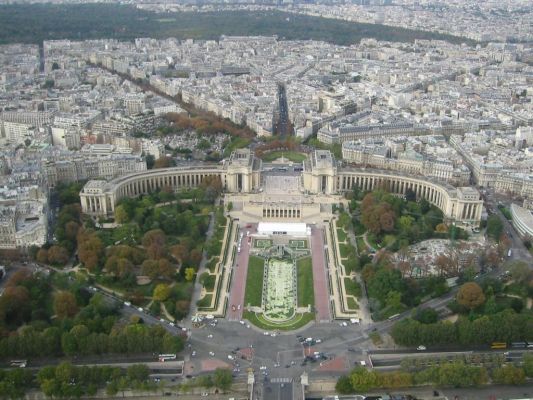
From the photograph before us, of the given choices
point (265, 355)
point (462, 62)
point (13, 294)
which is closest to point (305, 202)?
point (265, 355)

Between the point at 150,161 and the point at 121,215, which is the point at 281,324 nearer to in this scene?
the point at 121,215

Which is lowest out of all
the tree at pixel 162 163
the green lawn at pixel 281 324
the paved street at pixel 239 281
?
the green lawn at pixel 281 324

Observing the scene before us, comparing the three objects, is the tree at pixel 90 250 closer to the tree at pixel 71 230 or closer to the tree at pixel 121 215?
the tree at pixel 71 230

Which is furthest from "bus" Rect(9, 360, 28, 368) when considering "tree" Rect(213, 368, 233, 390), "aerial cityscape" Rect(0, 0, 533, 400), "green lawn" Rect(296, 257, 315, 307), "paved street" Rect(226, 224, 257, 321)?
"green lawn" Rect(296, 257, 315, 307)

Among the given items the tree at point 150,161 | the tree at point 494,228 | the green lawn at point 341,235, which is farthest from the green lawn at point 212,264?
the tree at point 494,228

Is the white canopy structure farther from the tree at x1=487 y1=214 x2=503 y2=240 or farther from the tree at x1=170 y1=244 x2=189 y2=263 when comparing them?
the tree at x1=487 y1=214 x2=503 y2=240

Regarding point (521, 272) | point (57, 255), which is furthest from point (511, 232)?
point (57, 255)
